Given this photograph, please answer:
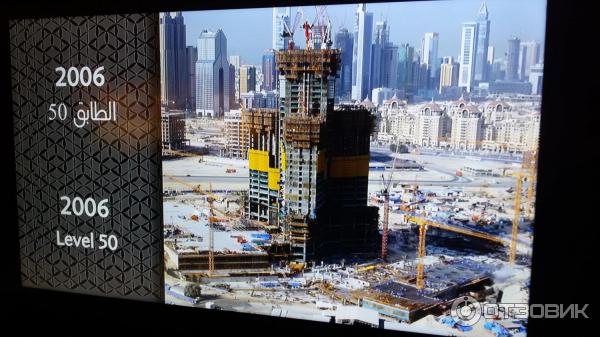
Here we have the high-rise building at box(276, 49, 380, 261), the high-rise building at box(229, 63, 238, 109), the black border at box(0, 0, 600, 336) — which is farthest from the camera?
the high-rise building at box(229, 63, 238, 109)

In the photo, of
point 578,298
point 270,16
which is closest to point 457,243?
point 578,298

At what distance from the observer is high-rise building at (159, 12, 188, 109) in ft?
7.26

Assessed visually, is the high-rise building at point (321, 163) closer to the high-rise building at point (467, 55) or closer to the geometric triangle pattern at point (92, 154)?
the high-rise building at point (467, 55)

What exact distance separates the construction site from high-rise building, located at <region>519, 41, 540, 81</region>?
1.09ft

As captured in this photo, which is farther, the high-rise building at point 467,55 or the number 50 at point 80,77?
the number 50 at point 80,77

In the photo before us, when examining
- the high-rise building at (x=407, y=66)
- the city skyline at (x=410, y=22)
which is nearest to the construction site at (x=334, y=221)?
the city skyline at (x=410, y=22)

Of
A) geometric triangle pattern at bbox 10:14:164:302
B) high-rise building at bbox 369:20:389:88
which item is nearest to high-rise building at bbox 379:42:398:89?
high-rise building at bbox 369:20:389:88

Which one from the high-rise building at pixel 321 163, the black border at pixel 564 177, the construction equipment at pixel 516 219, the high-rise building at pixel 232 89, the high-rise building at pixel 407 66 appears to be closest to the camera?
the black border at pixel 564 177

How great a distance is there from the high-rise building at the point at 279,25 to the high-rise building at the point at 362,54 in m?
0.32

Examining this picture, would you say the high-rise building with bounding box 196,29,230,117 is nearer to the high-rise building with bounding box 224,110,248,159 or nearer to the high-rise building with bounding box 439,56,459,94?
the high-rise building with bounding box 224,110,248,159

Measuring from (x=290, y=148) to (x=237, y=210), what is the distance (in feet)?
1.32

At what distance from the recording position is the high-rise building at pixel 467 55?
1919 mm

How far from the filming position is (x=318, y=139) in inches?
87.1

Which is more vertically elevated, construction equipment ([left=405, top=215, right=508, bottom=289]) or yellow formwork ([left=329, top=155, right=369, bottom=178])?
yellow formwork ([left=329, top=155, right=369, bottom=178])
